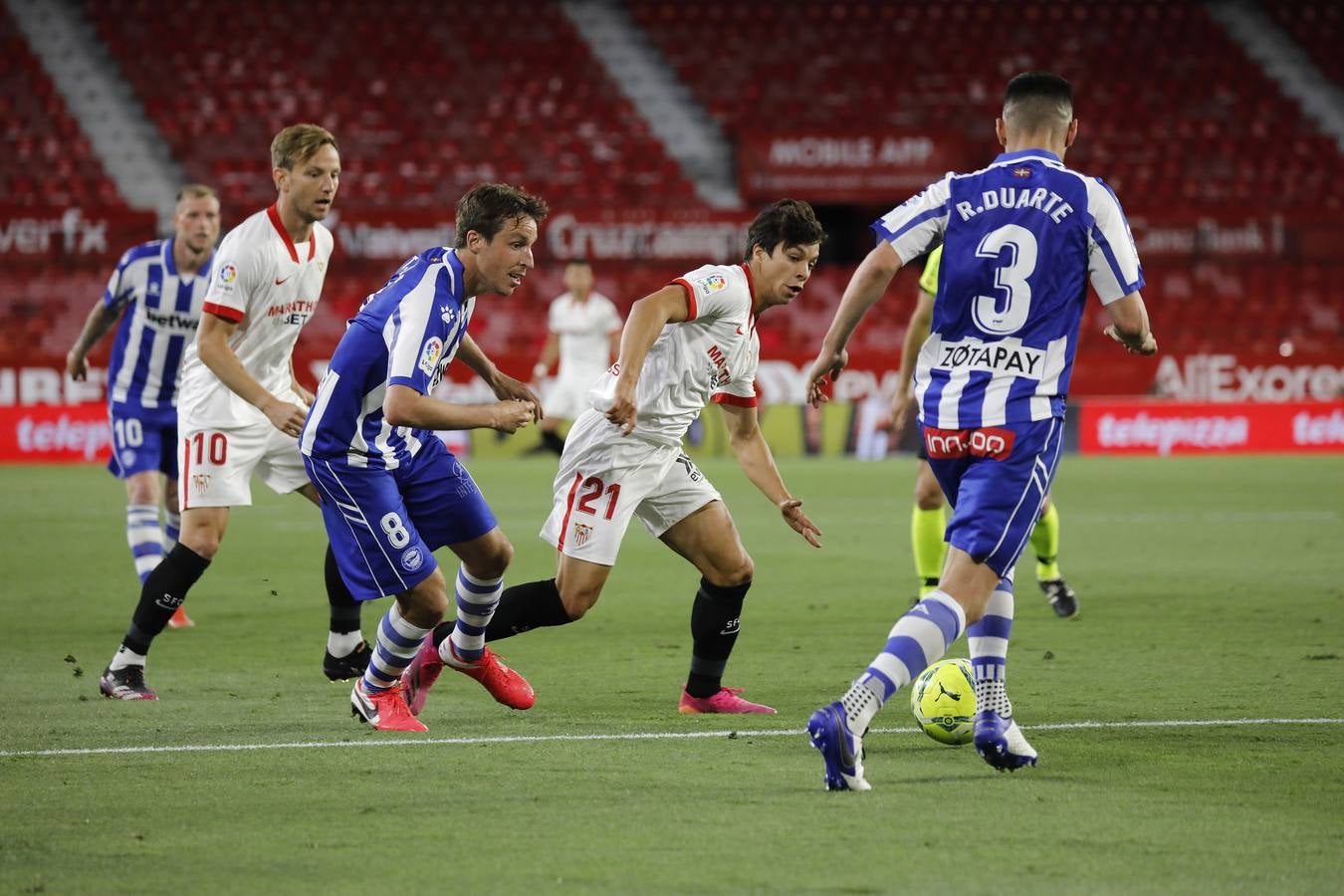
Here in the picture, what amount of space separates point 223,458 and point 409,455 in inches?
54.2

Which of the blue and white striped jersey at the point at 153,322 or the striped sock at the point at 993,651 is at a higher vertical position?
the blue and white striped jersey at the point at 153,322

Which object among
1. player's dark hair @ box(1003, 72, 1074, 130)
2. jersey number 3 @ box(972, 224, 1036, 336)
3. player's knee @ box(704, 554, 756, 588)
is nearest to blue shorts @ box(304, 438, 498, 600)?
player's knee @ box(704, 554, 756, 588)

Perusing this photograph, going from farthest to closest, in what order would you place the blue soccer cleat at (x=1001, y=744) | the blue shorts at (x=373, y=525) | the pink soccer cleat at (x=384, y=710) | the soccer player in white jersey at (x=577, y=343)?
the soccer player in white jersey at (x=577, y=343), the pink soccer cleat at (x=384, y=710), the blue shorts at (x=373, y=525), the blue soccer cleat at (x=1001, y=744)

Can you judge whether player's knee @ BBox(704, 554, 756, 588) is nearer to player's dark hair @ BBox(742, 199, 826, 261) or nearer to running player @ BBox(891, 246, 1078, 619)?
player's dark hair @ BBox(742, 199, 826, 261)

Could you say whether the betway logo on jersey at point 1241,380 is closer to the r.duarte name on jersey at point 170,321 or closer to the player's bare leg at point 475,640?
the r.duarte name on jersey at point 170,321

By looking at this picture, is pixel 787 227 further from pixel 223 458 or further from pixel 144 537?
pixel 144 537

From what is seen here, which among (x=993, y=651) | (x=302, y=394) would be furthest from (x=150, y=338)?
(x=993, y=651)

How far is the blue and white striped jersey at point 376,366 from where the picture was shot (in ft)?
19.2

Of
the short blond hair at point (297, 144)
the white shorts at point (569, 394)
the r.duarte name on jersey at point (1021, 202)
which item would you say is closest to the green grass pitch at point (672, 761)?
the r.duarte name on jersey at point (1021, 202)

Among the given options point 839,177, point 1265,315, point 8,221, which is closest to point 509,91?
point 839,177

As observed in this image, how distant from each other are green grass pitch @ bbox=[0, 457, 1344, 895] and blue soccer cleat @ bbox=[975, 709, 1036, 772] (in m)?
0.11

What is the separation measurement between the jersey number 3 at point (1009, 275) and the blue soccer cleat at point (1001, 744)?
1126mm

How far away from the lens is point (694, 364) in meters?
6.49

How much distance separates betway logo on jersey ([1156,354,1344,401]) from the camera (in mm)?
24828
